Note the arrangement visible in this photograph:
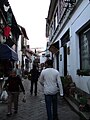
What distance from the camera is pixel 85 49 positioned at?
12.2 meters

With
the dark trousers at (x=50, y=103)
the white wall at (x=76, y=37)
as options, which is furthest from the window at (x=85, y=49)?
the dark trousers at (x=50, y=103)

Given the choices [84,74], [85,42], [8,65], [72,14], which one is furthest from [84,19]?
[8,65]

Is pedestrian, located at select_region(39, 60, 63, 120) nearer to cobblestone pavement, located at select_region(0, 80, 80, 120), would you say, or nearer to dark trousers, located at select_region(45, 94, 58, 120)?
dark trousers, located at select_region(45, 94, 58, 120)

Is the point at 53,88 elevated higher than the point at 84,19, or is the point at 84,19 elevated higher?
the point at 84,19

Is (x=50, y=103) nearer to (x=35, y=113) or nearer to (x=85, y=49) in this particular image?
(x=35, y=113)

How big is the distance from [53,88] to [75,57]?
5789mm

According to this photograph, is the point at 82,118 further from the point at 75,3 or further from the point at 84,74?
the point at 75,3

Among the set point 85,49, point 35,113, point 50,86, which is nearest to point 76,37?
point 85,49

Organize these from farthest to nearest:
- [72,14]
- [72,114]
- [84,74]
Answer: [72,14]
[84,74]
[72,114]

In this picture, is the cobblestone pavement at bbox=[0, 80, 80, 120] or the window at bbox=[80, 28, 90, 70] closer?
the cobblestone pavement at bbox=[0, 80, 80, 120]

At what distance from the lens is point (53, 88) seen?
308 inches

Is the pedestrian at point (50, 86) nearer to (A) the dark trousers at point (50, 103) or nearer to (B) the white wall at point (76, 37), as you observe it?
(A) the dark trousers at point (50, 103)

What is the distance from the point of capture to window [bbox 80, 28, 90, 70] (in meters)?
11.5

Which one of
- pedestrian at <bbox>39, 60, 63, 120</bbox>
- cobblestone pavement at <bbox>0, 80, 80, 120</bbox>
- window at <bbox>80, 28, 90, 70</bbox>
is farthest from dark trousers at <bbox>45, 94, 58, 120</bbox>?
window at <bbox>80, 28, 90, 70</bbox>
